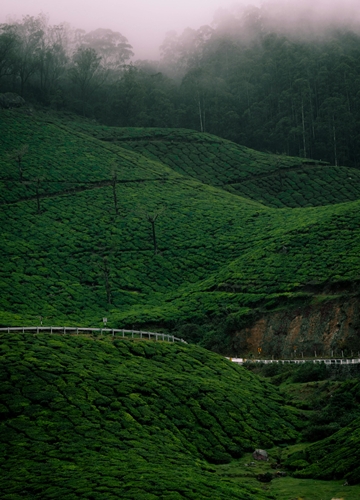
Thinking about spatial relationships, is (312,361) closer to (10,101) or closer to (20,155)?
(20,155)

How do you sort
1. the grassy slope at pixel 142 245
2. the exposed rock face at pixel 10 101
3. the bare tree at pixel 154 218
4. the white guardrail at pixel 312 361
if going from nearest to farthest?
the white guardrail at pixel 312 361, the grassy slope at pixel 142 245, the bare tree at pixel 154 218, the exposed rock face at pixel 10 101

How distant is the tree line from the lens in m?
137

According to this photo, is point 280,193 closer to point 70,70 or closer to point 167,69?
point 70,70

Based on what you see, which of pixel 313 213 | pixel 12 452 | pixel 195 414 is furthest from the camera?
pixel 313 213

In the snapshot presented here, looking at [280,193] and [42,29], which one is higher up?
[42,29]

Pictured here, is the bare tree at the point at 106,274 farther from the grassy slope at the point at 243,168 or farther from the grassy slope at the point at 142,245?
the grassy slope at the point at 243,168

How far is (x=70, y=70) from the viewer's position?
495ft

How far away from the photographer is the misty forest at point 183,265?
3512 cm

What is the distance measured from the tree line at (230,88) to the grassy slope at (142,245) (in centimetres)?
3305

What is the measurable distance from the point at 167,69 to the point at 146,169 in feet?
237

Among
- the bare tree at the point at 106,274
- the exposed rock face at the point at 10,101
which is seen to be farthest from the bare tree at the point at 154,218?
the exposed rock face at the point at 10,101

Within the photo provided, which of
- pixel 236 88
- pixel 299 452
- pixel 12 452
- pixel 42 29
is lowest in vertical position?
pixel 299 452

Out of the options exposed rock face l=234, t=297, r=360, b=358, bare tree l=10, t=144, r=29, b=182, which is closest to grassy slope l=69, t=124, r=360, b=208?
bare tree l=10, t=144, r=29, b=182

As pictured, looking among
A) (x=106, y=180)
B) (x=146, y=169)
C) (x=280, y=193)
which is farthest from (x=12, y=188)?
(x=280, y=193)
